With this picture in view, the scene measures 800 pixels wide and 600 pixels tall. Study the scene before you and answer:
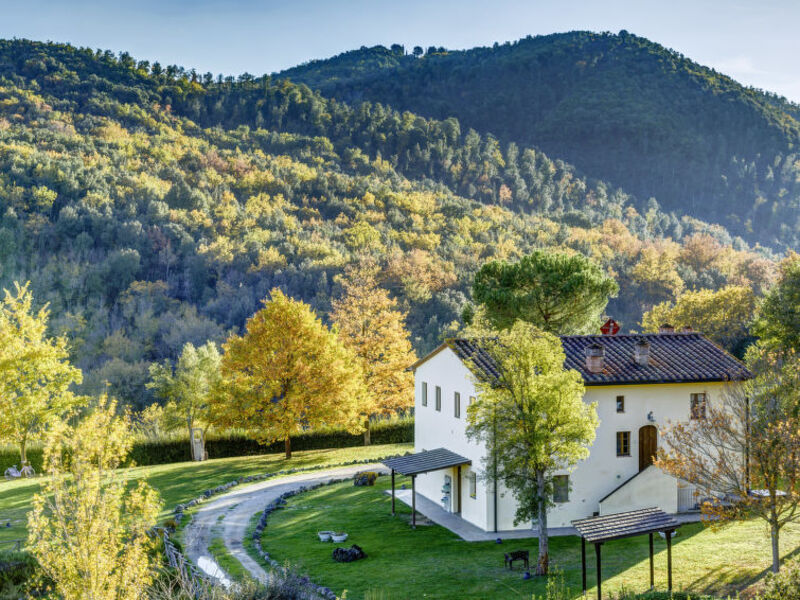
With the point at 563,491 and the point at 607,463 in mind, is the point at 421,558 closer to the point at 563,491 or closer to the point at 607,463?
the point at 563,491

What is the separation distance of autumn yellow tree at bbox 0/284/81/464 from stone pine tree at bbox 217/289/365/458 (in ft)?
28.4

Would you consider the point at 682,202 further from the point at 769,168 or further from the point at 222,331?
the point at 222,331

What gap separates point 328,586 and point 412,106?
16156cm

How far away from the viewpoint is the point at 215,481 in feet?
127

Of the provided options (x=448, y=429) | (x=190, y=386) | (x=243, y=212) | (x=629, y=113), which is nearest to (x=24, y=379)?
(x=190, y=386)

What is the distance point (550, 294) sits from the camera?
44.0 m

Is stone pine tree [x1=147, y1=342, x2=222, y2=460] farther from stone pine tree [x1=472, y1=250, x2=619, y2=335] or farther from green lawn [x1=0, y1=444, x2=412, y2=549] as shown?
stone pine tree [x1=472, y1=250, x2=619, y2=335]

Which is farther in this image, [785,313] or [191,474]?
[191,474]

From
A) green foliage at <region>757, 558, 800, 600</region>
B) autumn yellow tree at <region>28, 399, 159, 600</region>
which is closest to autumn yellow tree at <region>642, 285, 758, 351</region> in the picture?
green foliage at <region>757, 558, 800, 600</region>

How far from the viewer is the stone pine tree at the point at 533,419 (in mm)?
22375

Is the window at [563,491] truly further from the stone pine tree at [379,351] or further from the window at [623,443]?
the stone pine tree at [379,351]

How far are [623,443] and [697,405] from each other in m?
3.62

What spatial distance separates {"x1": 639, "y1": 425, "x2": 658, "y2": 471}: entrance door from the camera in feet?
95.9

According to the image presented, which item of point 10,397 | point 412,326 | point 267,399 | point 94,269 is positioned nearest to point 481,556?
point 267,399
